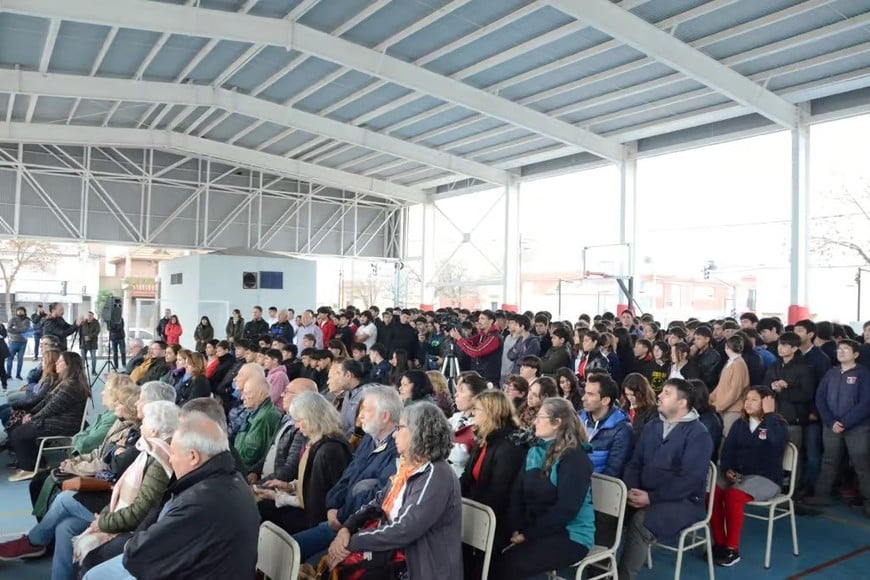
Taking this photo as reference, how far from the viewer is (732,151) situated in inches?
472

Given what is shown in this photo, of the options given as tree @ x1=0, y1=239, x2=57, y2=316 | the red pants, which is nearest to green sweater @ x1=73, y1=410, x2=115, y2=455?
the red pants

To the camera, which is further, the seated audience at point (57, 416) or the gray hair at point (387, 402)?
the seated audience at point (57, 416)

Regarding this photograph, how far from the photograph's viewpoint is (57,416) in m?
5.26

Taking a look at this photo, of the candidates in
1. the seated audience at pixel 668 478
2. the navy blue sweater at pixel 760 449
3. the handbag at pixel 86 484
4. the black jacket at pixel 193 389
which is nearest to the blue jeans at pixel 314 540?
the handbag at pixel 86 484

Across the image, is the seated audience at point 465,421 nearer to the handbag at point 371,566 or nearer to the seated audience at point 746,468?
the handbag at point 371,566

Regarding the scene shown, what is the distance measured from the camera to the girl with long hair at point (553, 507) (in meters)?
2.85

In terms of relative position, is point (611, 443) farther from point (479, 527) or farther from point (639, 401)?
point (479, 527)

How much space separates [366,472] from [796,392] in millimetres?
3601

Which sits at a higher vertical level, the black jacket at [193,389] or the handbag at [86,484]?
the black jacket at [193,389]

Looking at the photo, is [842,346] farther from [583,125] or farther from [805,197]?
[583,125]

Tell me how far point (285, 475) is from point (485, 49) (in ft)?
25.9

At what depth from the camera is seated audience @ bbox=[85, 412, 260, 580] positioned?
210 centimetres

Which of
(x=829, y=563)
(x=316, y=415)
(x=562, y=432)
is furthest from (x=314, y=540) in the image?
(x=829, y=563)

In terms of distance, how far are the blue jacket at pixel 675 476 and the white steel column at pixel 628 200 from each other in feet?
32.2
